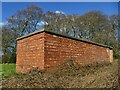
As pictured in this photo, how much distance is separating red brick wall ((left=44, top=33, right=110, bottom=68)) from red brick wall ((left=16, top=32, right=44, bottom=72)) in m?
0.18

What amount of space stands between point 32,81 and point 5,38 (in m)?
16.7

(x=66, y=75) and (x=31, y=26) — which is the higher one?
(x=31, y=26)

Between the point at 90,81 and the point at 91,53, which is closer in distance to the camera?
the point at 90,81

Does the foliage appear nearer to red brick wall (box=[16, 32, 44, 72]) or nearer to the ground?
red brick wall (box=[16, 32, 44, 72])

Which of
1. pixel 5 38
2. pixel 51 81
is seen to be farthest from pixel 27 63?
pixel 5 38

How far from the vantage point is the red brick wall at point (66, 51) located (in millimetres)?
4934

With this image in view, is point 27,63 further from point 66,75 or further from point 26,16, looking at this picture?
point 26,16

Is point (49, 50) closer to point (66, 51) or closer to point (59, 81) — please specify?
point (66, 51)

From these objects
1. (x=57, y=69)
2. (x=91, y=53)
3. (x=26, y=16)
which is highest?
(x=26, y=16)

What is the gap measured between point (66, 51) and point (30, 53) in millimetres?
1135

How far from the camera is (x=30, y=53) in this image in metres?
5.50

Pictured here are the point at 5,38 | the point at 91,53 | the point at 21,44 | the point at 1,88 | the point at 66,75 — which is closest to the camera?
the point at 1,88

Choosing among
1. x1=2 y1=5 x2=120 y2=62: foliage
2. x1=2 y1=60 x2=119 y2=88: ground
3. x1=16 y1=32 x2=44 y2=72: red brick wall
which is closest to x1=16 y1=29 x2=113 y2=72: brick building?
x1=16 y1=32 x2=44 y2=72: red brick wall

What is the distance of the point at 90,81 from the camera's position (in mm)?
4020
